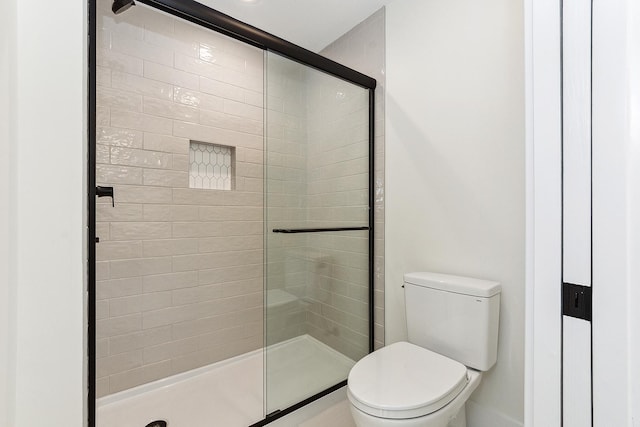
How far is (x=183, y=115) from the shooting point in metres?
1.97

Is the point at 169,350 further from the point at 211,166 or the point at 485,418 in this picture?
the point at 485,418

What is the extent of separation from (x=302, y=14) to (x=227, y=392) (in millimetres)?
2380

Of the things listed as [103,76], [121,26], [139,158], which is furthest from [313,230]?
[121,26]

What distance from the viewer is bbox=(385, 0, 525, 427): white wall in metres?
1.36

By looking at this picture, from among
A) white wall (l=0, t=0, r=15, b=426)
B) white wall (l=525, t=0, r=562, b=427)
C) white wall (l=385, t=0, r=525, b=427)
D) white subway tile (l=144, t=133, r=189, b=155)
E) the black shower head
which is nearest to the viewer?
white wall (l=0, t=0, r=15, b=426)

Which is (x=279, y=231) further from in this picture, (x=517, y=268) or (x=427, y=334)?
(x=517, y=268)

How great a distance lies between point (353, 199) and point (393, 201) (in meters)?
0.25

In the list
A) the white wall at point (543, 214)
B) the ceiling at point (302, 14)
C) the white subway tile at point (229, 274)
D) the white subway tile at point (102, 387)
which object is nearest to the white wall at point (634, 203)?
the white wall at point (543, 214)

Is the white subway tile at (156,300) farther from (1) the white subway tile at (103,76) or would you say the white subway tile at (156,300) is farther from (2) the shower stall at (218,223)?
(1) the white subway tile at (103,76)

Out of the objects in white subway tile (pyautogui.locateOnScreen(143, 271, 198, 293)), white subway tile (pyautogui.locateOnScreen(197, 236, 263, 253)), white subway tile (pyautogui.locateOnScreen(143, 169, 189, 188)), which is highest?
white subway tile (pyautogui.locateOnScreen(143, 169, 189, 188))

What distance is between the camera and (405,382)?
118 centimetres

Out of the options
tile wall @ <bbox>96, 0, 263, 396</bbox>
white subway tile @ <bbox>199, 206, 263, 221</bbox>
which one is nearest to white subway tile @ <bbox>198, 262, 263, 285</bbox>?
tile wall @ <bbox>96, 0, 263, 396</bbox>

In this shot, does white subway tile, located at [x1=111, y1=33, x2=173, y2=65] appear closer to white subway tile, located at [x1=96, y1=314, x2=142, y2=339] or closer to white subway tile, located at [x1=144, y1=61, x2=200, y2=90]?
white subway tile, located at [x1=144, y1=61, x2=200, y2=90]

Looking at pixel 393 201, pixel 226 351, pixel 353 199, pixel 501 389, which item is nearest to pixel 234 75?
pixel 353 199
